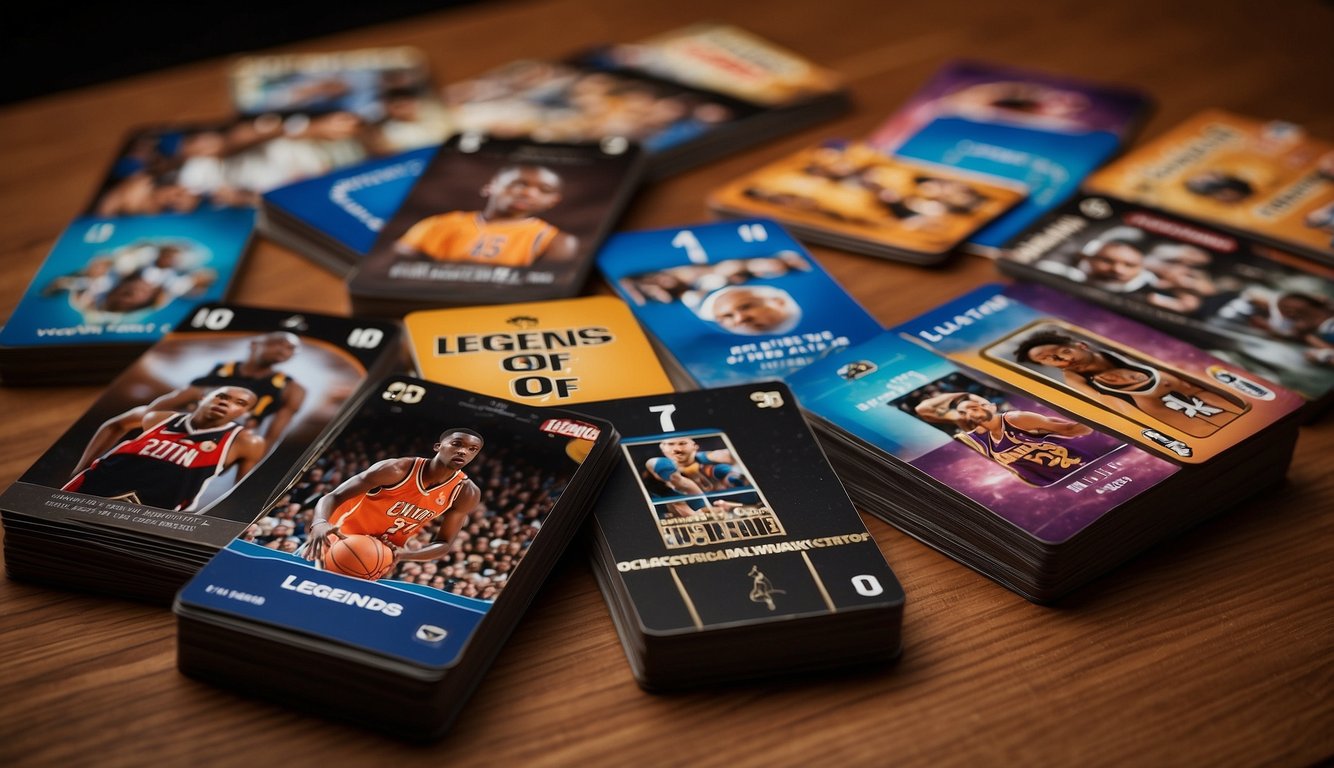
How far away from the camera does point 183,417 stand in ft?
3.26

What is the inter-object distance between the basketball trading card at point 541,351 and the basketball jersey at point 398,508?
0.15 meters

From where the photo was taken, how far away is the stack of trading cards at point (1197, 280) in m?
1.12

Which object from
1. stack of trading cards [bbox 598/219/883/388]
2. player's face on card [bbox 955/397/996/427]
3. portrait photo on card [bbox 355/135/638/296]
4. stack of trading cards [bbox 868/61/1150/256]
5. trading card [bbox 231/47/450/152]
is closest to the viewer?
player's face on card [bbox 955/397/996/427]

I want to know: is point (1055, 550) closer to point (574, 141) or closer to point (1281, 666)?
point (1281, 666)

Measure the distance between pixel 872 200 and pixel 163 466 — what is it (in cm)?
82

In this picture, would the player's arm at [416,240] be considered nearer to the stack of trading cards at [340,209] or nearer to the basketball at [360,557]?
the stack of trading cards at [340,209]

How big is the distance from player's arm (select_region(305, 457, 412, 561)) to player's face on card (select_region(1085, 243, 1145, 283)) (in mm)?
737

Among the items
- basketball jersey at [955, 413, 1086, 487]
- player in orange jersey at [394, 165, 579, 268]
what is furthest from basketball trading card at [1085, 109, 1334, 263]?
player in orange jersey at [394, 165, 579, 268]

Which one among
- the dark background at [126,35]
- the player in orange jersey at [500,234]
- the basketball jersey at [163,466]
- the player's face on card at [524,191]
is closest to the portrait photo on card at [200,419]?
the basketball jersey at [163,466]

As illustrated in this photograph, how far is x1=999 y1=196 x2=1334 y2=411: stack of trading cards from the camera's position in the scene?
1.12 meters

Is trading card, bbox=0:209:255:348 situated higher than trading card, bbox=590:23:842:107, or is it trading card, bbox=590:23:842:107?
trading card, bbox=590:23:842:107

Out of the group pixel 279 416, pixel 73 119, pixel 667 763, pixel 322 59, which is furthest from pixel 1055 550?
pixel 73 119

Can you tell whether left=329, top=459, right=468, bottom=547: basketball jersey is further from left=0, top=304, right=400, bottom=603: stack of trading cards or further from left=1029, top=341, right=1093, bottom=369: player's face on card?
left=1029, top=341, right=1093, bottom=369: player's face on card

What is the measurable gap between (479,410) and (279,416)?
174mm
